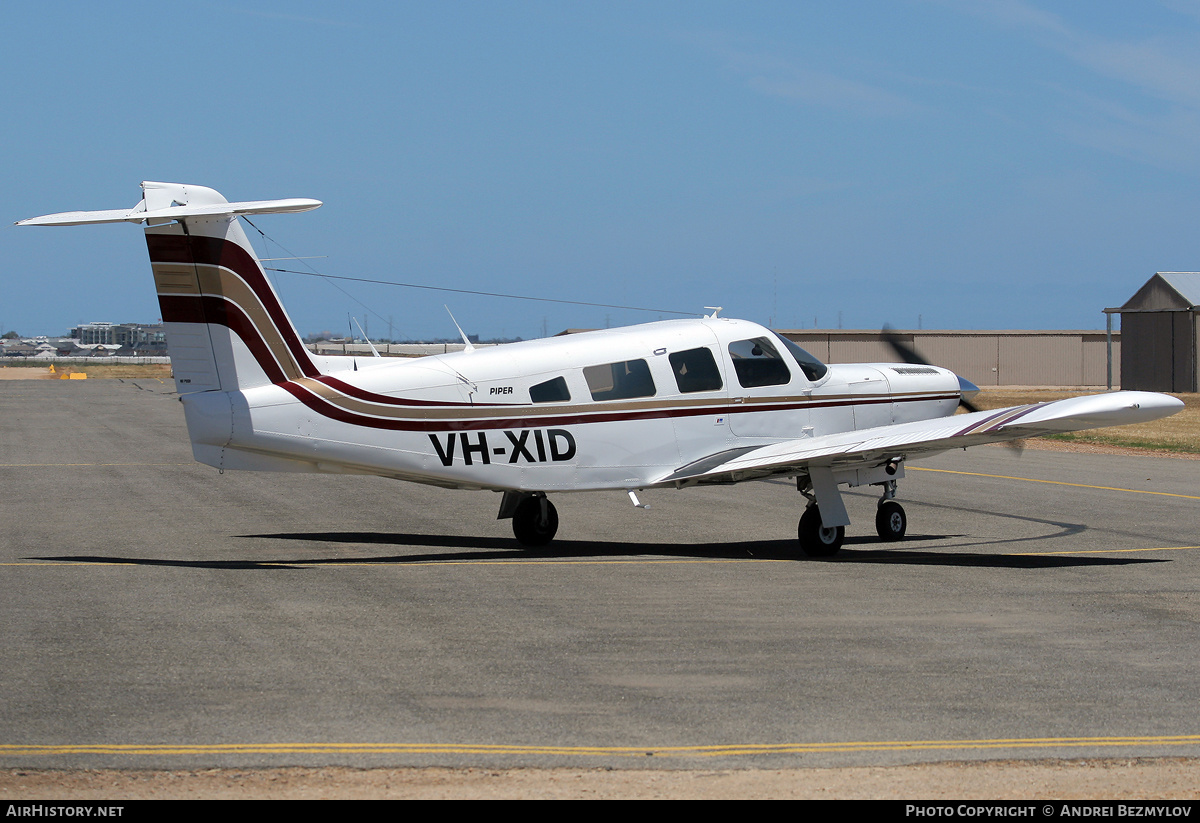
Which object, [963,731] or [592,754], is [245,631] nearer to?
[592,754]

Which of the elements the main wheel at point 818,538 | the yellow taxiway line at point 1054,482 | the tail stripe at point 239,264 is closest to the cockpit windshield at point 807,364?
the main wheel at point 818,538

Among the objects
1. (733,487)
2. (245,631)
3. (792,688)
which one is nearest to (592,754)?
(792,688)

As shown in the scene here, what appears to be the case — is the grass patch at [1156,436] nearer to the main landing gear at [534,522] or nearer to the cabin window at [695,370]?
the cabin window at [695,370]

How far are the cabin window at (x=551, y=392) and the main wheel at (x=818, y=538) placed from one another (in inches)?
124

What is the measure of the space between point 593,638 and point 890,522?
724cm

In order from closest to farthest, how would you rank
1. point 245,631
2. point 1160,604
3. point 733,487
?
point 245,631 → point 1160,604 → point 733,487

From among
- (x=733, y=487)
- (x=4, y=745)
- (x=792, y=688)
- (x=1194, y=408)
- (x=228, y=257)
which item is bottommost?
(x=1194, y=408)

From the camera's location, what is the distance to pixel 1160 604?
11.4 meters

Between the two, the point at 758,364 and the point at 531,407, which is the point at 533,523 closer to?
the point at 531,407

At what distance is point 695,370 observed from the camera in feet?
49.6

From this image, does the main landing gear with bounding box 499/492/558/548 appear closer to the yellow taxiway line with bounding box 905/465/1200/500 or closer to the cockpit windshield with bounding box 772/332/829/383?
the cockpit windshield with bounding box 772/332/829/383

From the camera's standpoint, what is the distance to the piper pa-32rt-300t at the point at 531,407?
13430 millimetres

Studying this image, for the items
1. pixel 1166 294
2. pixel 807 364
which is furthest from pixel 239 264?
pixel 1166 294

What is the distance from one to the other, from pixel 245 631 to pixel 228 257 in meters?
5.10
